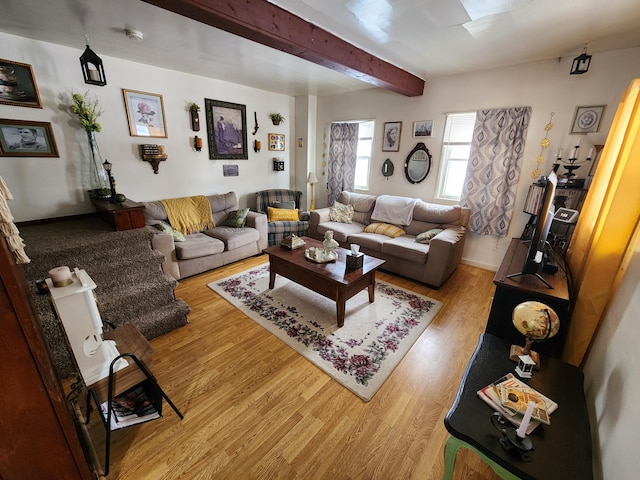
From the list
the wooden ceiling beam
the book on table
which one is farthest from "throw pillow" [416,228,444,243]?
the book on table

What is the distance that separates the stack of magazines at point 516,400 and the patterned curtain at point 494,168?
274 cm

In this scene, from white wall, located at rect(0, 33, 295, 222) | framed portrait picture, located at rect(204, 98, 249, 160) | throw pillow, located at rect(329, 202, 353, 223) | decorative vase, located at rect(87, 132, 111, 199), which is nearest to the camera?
white wall, located at rect(0, 33, 295, 222)

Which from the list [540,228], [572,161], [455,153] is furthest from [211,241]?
[572,161]

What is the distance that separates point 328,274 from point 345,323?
1.58ft

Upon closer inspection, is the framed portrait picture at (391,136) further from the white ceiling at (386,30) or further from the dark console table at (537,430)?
the dark console table at (537,430)

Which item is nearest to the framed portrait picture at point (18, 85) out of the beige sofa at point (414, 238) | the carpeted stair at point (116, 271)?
the carpeted stair at point (116, 271)

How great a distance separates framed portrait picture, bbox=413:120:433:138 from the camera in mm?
3655

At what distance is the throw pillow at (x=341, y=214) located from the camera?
4.08 m

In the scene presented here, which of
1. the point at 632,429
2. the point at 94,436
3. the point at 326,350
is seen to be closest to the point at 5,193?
the point at 94,436

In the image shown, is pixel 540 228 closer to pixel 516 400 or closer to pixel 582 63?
pixel 516 400

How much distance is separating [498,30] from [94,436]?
3.90m

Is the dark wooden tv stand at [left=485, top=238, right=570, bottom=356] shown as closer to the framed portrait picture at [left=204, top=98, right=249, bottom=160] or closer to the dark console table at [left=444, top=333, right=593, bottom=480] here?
the dark console table at [left=444, top=333, right=593, bottom=480]

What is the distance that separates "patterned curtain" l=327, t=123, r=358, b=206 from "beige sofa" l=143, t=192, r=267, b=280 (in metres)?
1.67

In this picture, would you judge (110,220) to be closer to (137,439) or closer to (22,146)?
(22,146)
